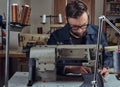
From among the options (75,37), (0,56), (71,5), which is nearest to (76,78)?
(75,37)

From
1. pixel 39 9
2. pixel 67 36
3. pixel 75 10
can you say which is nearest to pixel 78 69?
pixel 67 36

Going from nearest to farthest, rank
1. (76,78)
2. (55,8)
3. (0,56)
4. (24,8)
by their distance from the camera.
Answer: (76,78)
(24,8)
(0,56)
(55,8)

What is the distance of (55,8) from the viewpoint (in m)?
5.71

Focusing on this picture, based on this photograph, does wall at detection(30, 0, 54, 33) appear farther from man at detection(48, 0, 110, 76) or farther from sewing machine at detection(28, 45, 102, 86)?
sewing machine at detection(28, 45, 102, 86)

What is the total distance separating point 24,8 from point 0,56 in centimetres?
101

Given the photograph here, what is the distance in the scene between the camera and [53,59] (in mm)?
1799

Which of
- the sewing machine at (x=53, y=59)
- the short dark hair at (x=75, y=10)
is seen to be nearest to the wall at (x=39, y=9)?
the short dark hair at (x=75, y=10)

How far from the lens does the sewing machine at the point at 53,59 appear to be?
1808 mm

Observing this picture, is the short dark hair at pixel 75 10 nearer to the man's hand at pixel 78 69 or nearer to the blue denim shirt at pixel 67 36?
the blue denim shirt at pixel 67 36

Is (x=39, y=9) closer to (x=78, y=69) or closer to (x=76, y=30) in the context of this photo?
(x=76, y=30)

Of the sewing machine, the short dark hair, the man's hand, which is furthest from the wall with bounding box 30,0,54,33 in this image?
the sewing machine

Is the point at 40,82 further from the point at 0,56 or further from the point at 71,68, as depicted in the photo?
the point at 0,56

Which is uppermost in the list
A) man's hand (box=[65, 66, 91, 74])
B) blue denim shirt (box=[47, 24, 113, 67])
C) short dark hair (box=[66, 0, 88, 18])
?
short dark hair (box=[66, 0, 88, 18])

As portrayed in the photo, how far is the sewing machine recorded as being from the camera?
181cm
